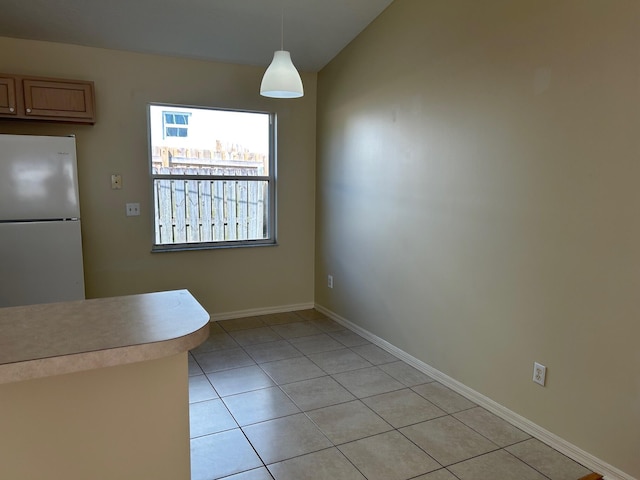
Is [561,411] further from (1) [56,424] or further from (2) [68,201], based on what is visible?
(2) [68,201]

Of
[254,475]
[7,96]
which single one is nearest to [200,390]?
[254,475]

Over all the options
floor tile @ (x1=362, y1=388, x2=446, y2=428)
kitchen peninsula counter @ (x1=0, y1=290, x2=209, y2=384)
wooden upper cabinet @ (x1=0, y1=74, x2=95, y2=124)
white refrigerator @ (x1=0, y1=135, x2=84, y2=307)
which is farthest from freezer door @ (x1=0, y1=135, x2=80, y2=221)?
floor tile @ (x1=362, y1=388, x2=446, y2=428)

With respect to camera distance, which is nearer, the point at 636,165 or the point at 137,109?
the point at 636,165

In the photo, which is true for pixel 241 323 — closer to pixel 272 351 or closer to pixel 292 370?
pixel 272 351

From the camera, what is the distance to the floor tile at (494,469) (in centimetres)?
201

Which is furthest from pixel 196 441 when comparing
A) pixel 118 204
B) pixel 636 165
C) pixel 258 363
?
pixel 636 165

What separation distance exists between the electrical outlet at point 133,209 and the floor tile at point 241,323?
1276mm

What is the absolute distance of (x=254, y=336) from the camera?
150 inches

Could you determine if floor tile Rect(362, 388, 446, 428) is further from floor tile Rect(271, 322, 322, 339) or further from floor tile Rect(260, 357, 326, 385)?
floor tile Rect(271, 322, 322, 339)

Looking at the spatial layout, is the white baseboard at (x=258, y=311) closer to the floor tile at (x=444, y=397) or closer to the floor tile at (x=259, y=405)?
the floor tile at (x=259, y=405)

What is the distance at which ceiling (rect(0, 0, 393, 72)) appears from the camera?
118 inches

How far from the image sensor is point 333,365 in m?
3.23

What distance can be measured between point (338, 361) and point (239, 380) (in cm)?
78

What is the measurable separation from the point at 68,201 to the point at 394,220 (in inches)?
92.8
